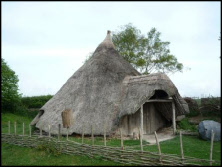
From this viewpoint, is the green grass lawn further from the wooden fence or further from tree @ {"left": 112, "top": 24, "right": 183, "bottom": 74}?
tree @ {"left": 112, "top": 24, "right": 183, "bottom": 74}

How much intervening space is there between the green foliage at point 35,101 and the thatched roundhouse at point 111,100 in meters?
11.2

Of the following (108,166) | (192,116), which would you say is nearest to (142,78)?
(108,166)

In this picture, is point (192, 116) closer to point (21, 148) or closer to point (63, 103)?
point (63, 103)

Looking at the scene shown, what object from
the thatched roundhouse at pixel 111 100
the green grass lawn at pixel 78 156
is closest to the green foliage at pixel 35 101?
the thatched roundhouse at pixel 111 100

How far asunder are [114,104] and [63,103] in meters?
3.05

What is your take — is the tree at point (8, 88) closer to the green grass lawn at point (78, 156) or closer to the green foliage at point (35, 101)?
the green foliage at point (35, 101)

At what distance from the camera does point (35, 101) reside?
25.8 meters

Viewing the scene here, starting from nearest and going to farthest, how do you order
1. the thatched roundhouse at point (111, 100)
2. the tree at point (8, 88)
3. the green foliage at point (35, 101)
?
the thatched roundhouse at point (111, 100) → the tree at point (8, 88) → the green foliage at point (35, 101)

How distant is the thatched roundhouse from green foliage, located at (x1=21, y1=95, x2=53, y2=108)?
1120cm

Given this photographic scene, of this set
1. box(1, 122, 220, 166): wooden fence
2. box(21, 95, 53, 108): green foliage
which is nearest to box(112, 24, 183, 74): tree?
box(21, 95, 53, 108): green foliage

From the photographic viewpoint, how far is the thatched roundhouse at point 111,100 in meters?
11.9

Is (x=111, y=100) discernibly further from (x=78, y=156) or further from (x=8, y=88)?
(x=8, y=88)

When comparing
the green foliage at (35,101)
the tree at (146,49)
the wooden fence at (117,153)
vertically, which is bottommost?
the wooden fence at (117,153)

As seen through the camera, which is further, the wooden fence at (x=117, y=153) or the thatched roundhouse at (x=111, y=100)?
the thatched roundhouse at (x=111, y=100)
